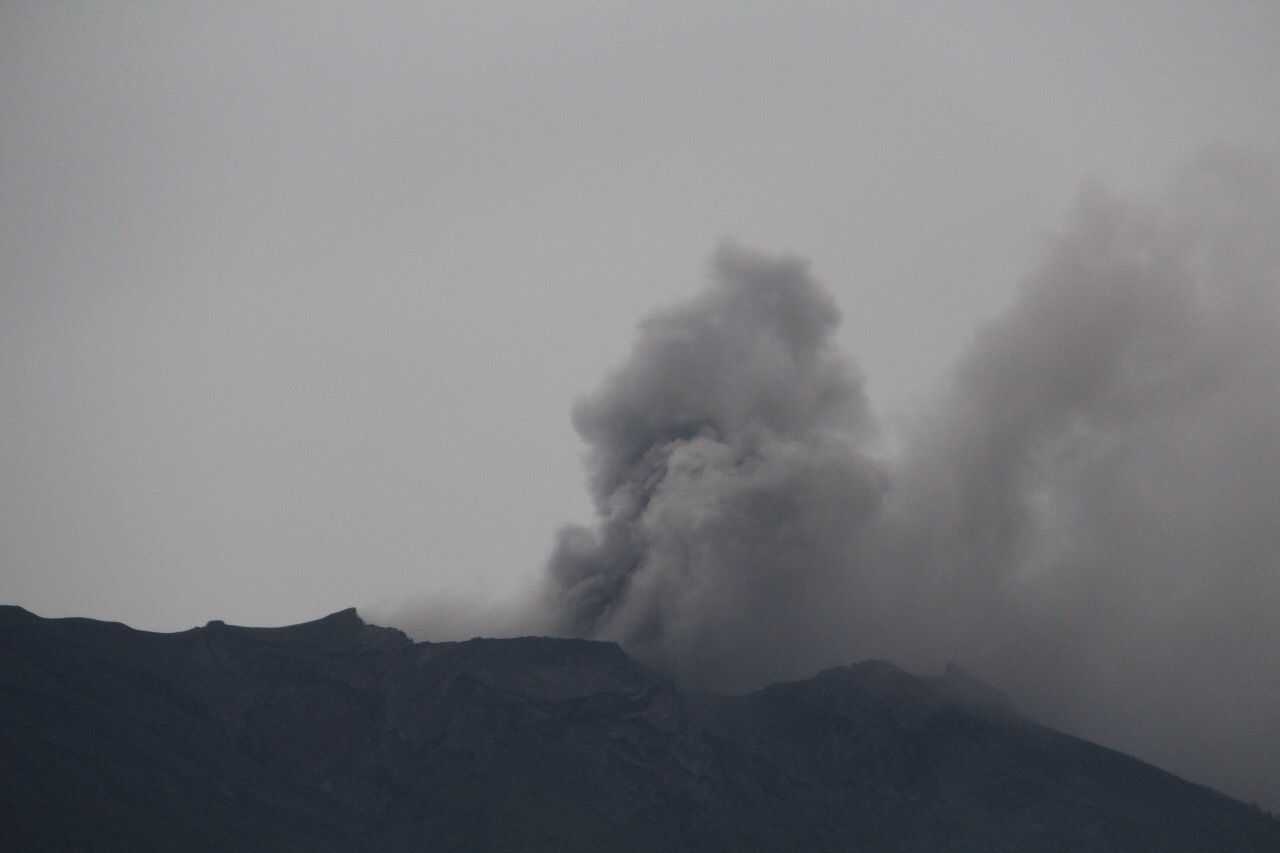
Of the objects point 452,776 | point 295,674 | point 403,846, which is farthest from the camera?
point 295,674

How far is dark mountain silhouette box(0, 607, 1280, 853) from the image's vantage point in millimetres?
144000

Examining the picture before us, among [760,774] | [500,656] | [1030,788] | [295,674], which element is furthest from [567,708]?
[1030,788]

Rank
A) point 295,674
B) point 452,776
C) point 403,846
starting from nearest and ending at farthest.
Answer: point 403,846 → point 452,776 → point 295,674

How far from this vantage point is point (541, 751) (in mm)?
158375

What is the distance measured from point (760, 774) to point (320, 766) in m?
54.1

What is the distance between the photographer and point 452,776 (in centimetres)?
15375

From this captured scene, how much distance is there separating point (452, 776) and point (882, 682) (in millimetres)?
58314

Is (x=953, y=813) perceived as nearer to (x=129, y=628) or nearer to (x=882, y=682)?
(x=882, y=682)

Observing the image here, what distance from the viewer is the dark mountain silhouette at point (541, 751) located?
144 m

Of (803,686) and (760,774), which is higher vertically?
(803,686)

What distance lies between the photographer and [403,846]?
468 feet

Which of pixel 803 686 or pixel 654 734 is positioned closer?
pixel 654 734

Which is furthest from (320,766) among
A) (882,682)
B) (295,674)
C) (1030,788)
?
(1030,788)

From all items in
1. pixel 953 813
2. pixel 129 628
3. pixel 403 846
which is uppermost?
pixel 129 628
